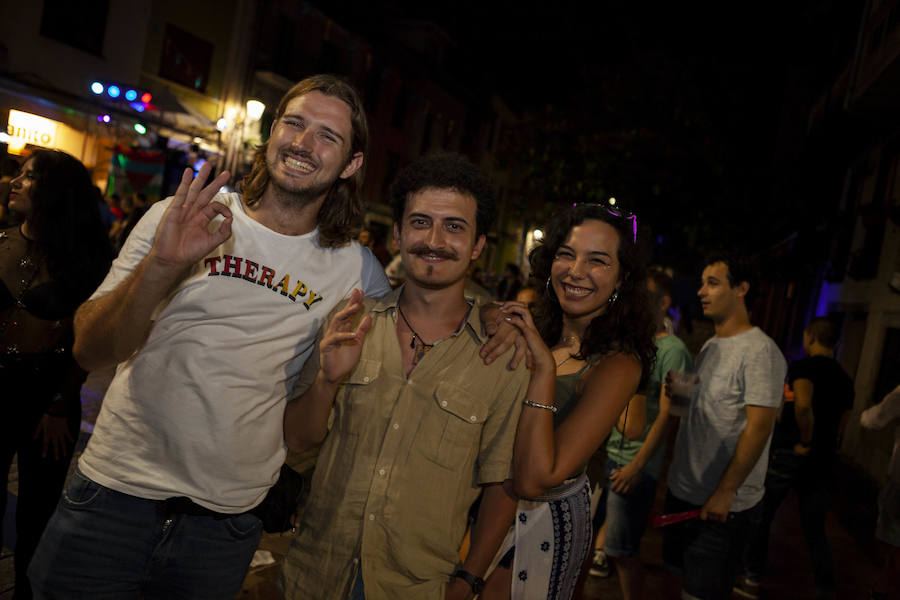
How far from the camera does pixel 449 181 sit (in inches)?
90.9

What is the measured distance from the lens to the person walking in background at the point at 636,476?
13.3ft

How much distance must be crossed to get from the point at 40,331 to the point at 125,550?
1421mm

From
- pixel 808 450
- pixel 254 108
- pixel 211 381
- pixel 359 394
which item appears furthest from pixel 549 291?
pixel 254 108

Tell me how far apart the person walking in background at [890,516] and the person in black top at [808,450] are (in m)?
0.67

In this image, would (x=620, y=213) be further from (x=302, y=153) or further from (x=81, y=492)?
(x=81, y=492)

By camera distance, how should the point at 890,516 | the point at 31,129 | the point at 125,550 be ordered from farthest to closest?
1. the point at 31,129
2. the point at 890,516
3. the point at 125,550

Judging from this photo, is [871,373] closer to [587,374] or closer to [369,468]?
[587,374]

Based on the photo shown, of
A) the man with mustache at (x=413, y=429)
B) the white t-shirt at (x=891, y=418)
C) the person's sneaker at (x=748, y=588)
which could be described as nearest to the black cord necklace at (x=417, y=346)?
the man with mustache at (x=413, y=429)

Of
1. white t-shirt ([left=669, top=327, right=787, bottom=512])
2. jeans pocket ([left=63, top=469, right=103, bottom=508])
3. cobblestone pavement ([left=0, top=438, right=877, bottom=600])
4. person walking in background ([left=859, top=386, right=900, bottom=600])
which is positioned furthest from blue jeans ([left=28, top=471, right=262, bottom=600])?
person walking in background ([left=859, top=386, right=900, bottom=600])

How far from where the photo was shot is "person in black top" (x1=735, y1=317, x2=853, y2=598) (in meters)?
4.85

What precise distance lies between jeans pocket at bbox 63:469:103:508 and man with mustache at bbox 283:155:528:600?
60cm

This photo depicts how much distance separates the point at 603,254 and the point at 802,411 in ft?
9.88

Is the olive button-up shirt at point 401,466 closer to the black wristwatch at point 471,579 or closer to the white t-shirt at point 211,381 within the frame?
the black wristwatch at point 471,579

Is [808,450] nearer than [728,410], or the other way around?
[728,410]
